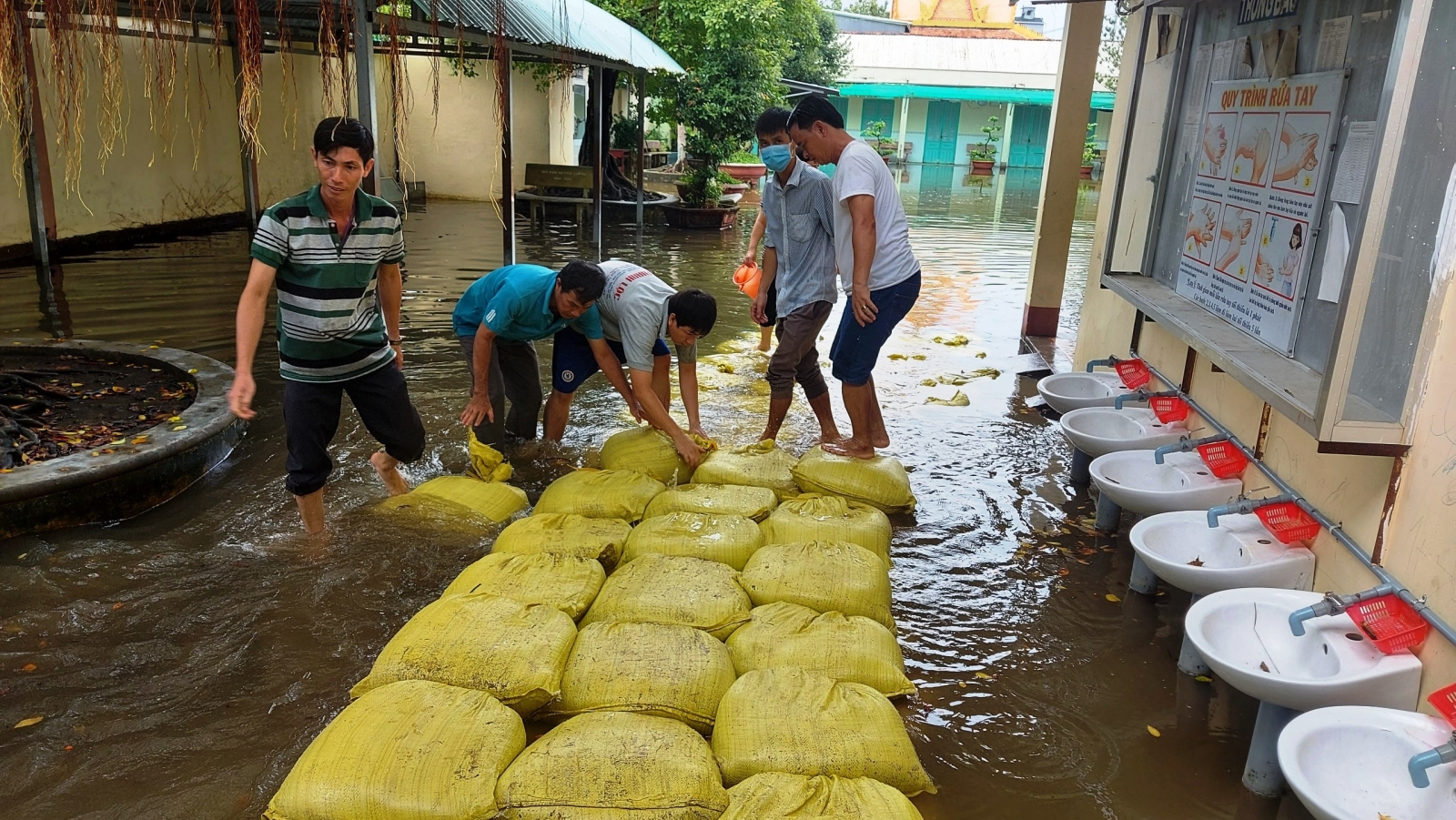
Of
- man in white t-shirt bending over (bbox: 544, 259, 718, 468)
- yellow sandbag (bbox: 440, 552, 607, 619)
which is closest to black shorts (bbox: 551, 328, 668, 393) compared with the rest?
man in white t-shirt bending over (bbox: 544, 259, 718, 468)

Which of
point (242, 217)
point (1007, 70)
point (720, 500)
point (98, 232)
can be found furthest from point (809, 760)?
point (1007, 70)

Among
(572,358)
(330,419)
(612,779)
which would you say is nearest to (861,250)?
(572,358)

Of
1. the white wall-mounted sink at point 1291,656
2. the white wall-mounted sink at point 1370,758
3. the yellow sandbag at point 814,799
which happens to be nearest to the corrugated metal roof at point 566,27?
the yellow sandbag at point 814,799

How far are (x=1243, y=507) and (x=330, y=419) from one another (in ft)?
11.5

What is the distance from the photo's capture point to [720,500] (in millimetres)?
3965

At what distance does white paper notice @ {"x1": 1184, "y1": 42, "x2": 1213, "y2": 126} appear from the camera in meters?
4.83

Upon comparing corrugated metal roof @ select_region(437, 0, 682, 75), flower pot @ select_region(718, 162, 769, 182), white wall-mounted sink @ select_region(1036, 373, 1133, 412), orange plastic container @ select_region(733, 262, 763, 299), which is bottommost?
white wall-mounted sink @ select_region(1036, 373, 1133, 412)

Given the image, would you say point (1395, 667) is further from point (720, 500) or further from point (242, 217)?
point (242, 217)

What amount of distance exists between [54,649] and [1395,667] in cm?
413

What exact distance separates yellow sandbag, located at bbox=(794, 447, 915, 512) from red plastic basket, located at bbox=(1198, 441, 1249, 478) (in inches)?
50.9

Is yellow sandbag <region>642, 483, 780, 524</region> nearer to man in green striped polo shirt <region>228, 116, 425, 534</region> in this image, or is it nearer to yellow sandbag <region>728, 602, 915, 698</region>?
yellow sandbag <region>728, 602, 915, 698</region>

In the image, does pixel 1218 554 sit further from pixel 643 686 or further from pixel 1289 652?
pixel 643 686

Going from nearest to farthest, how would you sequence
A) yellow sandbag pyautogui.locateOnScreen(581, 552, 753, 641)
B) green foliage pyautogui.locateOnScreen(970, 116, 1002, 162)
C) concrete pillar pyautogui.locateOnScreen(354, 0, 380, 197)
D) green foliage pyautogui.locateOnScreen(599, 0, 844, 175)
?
yellow sandbag pyautogui.locateOnScreen(581, 552, 753, 641) < concrete pillar pyautogui.locateOnScreen(354, 0, 380, 197) < green foliage pyautogui.locateOnScreen(599, 0, 844, 175) < green foliage pyautogui.locateOnScreen(970, 116, 1002, 162)

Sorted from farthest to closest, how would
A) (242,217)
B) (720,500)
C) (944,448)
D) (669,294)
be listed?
(242,217) → (944,448) → (669,294) → (720,500)
